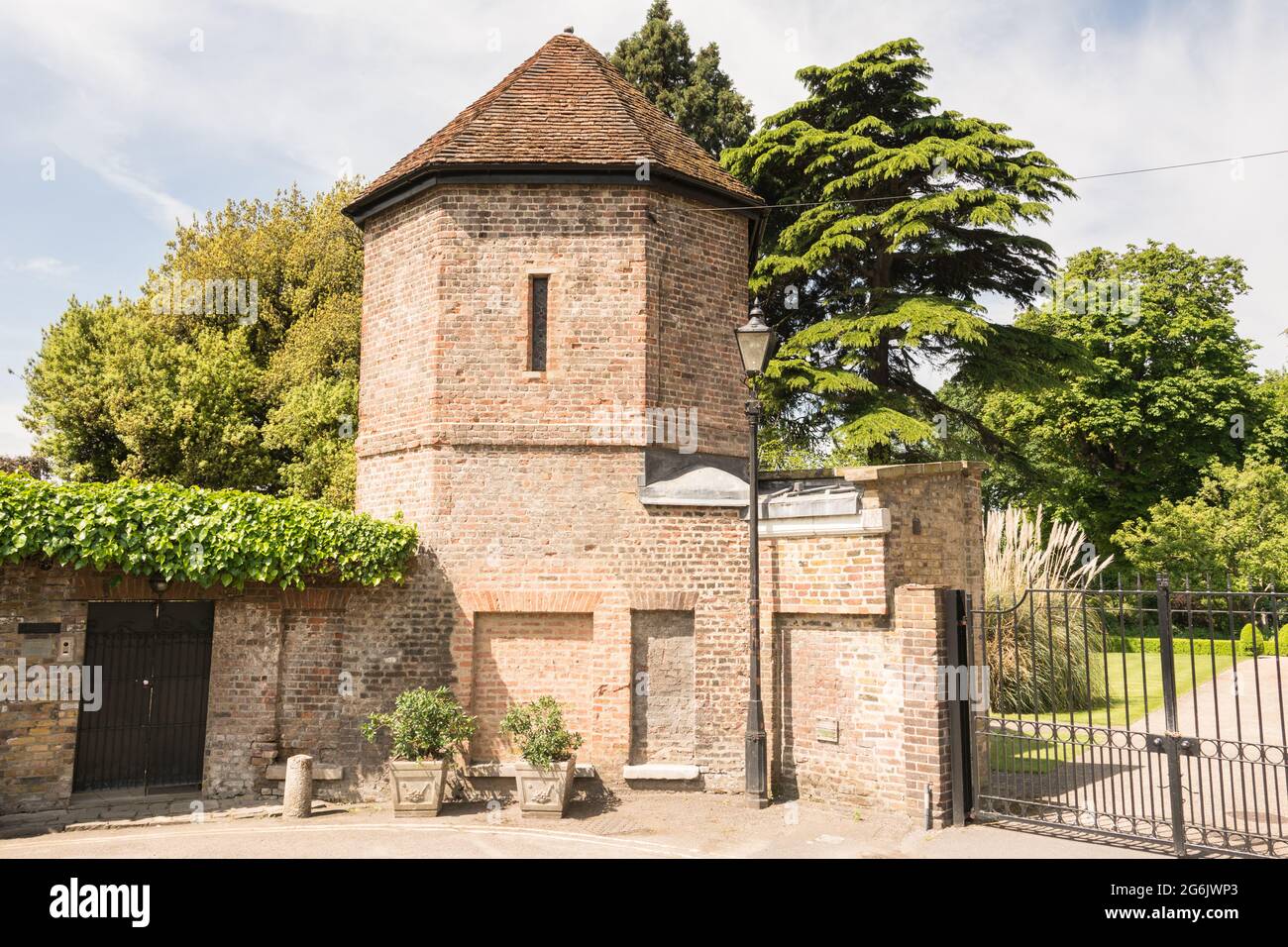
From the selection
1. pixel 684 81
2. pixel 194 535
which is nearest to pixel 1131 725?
pixel 194 535

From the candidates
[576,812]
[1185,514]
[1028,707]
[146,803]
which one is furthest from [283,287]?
[1185,514]

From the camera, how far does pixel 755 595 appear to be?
9227 millimetres

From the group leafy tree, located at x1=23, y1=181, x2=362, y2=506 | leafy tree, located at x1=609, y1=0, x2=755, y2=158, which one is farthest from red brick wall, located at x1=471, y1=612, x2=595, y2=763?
leafy tree, located at x1=609, y1=0, x2=755, y2=158

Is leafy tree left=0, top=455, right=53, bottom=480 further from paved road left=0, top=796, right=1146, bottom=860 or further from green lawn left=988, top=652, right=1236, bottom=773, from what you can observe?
green lawn left=988, top=652, right=1236, bottom=773

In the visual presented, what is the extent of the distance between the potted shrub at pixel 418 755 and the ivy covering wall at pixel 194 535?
162cm

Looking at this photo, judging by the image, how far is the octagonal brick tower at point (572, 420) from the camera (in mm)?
9656

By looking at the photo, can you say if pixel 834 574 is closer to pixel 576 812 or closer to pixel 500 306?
pixel 576 812

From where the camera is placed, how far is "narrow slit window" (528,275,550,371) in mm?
10406

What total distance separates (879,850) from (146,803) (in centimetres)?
816

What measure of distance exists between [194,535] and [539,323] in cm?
488

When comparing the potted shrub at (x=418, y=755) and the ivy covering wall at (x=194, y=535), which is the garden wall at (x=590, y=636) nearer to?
the ivy covering wall at (x=194, y=535)

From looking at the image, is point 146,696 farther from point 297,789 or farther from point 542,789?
point 542,789

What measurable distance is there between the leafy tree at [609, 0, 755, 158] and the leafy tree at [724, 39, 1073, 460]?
7.10 metres

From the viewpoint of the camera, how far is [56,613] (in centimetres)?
874
